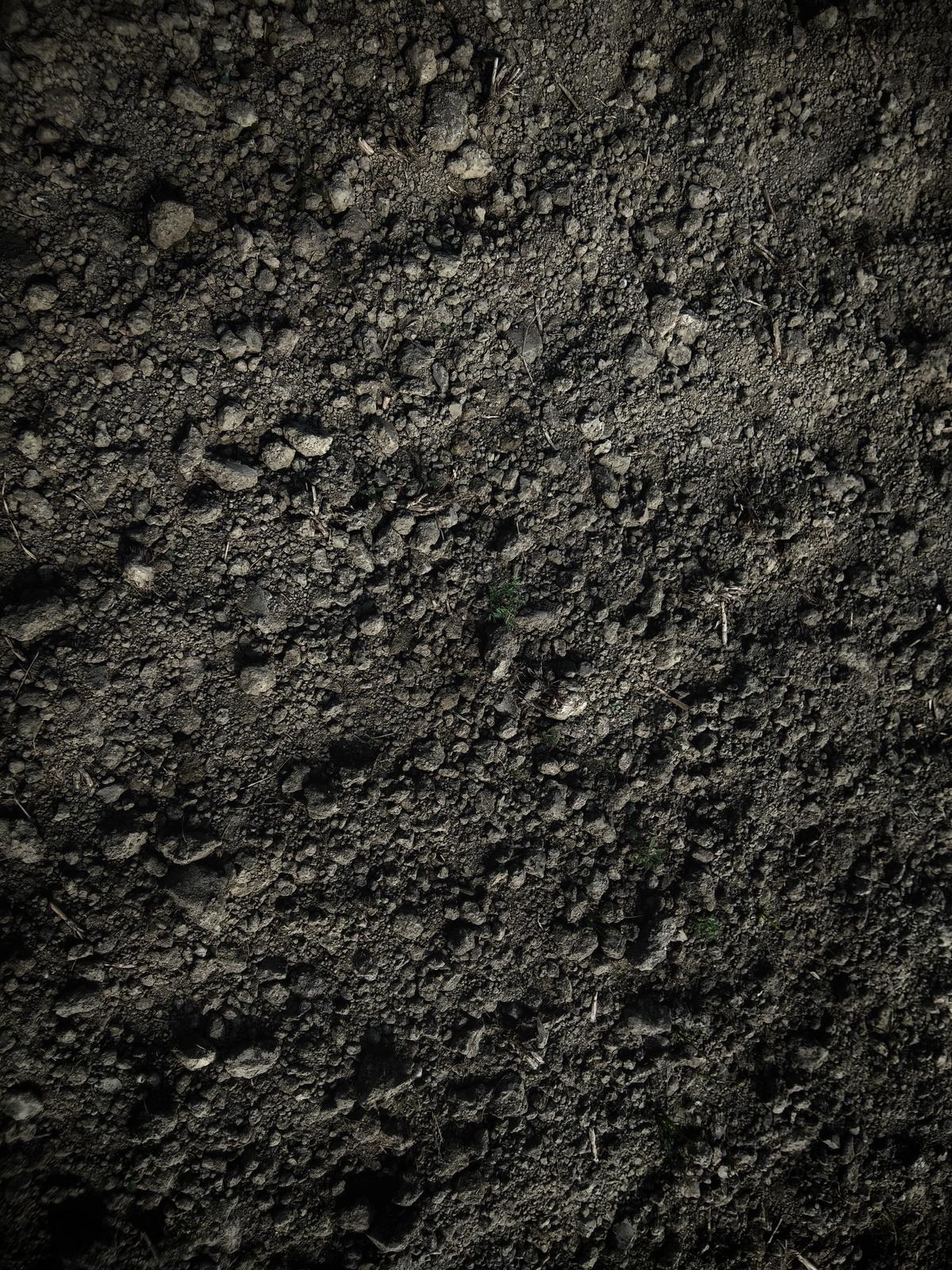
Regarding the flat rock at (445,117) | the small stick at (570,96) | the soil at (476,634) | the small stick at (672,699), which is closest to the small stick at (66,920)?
the soil at (476,634)

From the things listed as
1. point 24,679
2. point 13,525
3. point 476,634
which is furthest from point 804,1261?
point 13,525

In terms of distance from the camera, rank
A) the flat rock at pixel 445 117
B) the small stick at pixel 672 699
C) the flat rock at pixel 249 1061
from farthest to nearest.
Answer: the small stick at pixel 672 699 → the flat rock at pixel 445 117 → the flat rock at pixel 249 1061

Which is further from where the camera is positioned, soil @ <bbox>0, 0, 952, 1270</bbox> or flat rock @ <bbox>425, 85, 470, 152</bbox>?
flat rock @ <bbox>425, 85, 470, 152</bbox>

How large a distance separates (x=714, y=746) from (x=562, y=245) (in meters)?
1.68

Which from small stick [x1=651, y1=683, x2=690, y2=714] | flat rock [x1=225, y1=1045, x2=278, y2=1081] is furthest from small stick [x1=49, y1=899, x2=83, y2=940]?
small stick [x1=651, y1=683, x2=690, y2=714]

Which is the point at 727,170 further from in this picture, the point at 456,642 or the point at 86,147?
the point at 86,147

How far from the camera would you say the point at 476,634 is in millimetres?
2279

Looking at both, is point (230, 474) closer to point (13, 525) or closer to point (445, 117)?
point (13, 525)

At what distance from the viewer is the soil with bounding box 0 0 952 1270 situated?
2.12m

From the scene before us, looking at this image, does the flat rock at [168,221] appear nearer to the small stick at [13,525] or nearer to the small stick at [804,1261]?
the small stick at [13,525]

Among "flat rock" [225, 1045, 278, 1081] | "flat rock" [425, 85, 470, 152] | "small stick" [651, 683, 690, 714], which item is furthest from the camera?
"small stick" [651, 683, 690, 714]

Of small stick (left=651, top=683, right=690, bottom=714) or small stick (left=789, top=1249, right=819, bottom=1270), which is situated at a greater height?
small stick (left=651, top=683, right=690, bottom=714)

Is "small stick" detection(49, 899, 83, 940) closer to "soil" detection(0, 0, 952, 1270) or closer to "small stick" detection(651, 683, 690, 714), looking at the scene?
"soil" detection(0, 0, 952, 1270)

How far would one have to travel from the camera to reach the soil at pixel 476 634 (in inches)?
83.5
